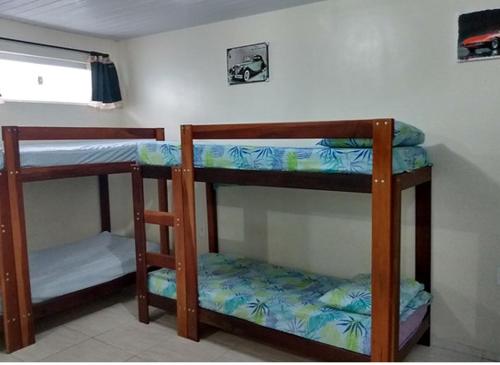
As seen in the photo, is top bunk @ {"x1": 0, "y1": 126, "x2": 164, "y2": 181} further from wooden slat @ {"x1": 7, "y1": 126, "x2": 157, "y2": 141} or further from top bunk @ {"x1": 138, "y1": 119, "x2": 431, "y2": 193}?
top bunk @ {"x1": 138, "y1": 119, "x2": 431, "y2": 193}

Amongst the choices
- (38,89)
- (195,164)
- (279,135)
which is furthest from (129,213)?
(279,135)

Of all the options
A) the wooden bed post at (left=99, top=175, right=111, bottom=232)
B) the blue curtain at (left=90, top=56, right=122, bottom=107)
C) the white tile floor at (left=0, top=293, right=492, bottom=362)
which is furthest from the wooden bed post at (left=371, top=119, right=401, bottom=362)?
the wooden bed post at (left=99, top=175, right=111, bottom=232)

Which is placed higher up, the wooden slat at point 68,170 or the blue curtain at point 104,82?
the blue curtain at point 104,82

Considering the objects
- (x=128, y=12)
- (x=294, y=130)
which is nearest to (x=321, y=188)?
(x=294, y=130)

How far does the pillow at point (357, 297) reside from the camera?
2.17m

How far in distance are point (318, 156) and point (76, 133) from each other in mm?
1706

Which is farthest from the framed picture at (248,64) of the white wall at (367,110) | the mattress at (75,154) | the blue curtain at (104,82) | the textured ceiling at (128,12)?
the blue curtain at (104,82)

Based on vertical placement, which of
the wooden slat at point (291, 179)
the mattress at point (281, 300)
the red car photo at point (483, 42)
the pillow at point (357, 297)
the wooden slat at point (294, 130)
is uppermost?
the red car photo at point (483, 42)

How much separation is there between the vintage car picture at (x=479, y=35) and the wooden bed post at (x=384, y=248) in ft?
3.19

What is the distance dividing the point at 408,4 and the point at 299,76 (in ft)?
2.71

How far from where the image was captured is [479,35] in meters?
2.30

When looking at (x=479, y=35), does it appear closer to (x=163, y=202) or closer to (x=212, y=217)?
(x=212, y=217)

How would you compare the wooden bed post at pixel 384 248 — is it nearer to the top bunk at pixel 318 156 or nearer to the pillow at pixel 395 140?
the top bunk at pixel 318 156

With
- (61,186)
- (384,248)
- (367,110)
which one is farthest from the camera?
(61,186)
